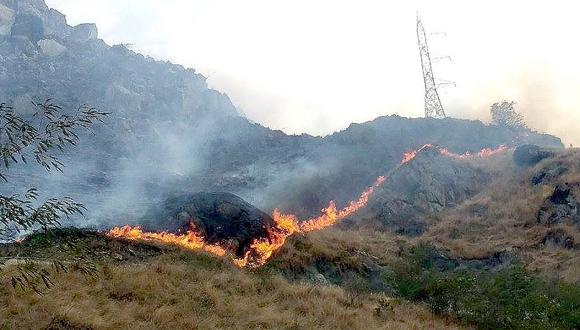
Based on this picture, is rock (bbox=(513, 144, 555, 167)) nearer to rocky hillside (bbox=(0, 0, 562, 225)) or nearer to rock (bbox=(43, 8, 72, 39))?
rocky hillside (bbox=(0, 0, 562, 225))

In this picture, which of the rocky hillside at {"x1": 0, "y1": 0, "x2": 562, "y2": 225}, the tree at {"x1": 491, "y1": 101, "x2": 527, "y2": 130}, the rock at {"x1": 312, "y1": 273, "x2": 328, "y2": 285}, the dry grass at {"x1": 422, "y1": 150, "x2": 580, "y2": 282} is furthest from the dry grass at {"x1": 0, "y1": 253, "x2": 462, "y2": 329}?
the tree at {"x1": 491, "y1": 101, "x2": 527, "y2": 130}

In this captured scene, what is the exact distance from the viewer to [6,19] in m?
82.7

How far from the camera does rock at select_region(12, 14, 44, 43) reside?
71.8m

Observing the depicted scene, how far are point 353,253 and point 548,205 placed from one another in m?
13.2

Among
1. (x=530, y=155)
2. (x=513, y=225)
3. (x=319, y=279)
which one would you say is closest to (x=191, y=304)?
(x=319, y=279)

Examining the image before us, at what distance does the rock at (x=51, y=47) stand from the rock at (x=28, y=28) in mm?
1521

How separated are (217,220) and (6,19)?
79.5 m

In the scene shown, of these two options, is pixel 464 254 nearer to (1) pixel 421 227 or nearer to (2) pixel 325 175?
(1) pixel 421 227

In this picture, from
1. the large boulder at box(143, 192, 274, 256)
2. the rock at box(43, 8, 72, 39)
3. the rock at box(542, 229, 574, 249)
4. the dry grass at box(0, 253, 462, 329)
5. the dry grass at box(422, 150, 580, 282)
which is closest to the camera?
the dry grass at box(0, 253, 462, 329)

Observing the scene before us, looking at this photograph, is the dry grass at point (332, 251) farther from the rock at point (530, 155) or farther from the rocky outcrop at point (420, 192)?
the rock at point (530, 155)

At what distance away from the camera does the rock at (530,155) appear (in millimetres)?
38094

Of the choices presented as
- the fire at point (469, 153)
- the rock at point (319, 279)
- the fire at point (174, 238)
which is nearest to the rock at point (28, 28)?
the fire at point (469, 153)

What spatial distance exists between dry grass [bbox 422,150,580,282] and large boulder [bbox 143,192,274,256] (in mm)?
11171

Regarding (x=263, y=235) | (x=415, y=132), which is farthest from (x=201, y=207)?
(x=415, y=132)
